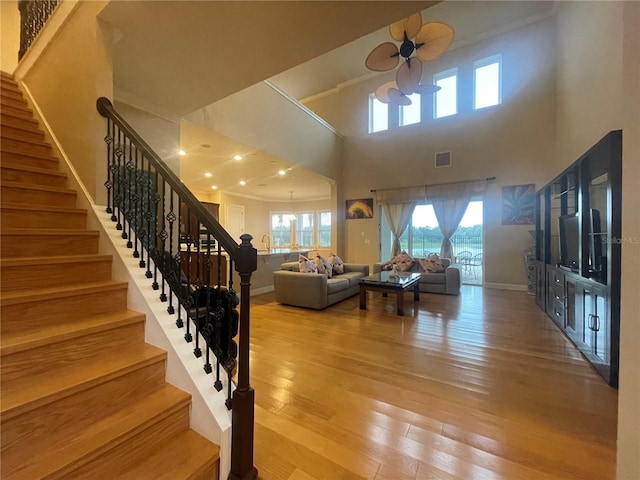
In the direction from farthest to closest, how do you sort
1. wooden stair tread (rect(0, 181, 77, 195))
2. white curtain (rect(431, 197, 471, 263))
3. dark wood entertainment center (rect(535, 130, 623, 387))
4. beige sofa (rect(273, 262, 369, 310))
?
white curtain (rect(431, 197, 471, 263)) < beige sofa (rect(273, 262, 369, 310)) < dark wood entertainment center (rect(535, 130, 623, 387)) < wooden stair tread (rect(0, 181, 77, 195))

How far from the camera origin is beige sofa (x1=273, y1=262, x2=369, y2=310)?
4.12 metres

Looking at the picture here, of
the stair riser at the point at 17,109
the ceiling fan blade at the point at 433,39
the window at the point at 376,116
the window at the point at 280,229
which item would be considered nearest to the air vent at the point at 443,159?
the window at the point at 376,116

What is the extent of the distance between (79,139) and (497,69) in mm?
7743

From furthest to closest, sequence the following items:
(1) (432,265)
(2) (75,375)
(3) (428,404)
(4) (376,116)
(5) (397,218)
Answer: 1. (4) (376,116)
2. (5) (397,218)
3. (1) (432,265)
4. (3) (428,404)
5. (2) (75,375)

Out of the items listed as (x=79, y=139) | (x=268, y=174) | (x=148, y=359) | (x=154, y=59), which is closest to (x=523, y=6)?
(x=268, y=174)

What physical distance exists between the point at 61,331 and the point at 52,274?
0.54m

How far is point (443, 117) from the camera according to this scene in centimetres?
650

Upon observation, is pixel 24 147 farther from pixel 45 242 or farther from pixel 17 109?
pixel 45 242

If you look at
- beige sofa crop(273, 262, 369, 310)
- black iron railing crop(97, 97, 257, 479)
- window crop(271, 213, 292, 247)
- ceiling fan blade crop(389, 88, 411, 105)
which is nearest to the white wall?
ceiling fan blade crop(389, 88, 411, 105)

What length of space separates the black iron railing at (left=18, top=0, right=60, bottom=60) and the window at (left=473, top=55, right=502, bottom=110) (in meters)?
7.27

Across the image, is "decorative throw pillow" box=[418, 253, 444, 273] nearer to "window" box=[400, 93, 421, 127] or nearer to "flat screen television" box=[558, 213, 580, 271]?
"flat screen television" box=[558, 213, 580, 271]

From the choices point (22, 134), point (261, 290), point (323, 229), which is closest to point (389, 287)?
point (261, 290)

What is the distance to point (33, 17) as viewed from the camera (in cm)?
308

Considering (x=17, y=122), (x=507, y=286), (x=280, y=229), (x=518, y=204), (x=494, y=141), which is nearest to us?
(x=17, y=122)
